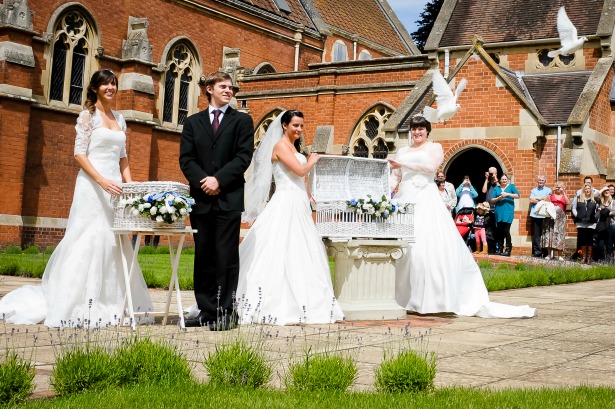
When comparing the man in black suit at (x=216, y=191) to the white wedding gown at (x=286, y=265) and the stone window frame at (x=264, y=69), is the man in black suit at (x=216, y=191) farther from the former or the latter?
→ the stone window frame at (x=264, y=69)

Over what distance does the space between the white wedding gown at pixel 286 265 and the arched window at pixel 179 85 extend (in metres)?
21.1

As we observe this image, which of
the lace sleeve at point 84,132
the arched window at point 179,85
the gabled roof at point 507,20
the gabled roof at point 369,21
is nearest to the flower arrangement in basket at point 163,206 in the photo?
the lace sleeve at point 84,132

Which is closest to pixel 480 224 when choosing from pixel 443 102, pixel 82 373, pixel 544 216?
pixel 544 216

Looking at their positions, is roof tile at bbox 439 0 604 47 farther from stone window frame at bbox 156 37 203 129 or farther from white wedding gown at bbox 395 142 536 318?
white wedding gown at bbox 395 142 536 318

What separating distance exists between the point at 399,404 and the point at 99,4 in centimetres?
2497

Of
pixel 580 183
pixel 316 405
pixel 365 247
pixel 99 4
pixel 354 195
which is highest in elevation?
pixel 99 4

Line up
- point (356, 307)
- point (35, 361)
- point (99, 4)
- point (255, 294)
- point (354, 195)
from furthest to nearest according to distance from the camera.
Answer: point (99, 4)
point (354, 195)
point (356, 307)
point (255, 294)
point (35, 361)

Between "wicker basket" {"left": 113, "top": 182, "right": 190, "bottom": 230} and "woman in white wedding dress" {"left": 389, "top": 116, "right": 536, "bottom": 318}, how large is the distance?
328cm

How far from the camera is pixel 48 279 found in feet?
26.3

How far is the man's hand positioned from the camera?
7.61m

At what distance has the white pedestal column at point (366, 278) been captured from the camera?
9021 mm

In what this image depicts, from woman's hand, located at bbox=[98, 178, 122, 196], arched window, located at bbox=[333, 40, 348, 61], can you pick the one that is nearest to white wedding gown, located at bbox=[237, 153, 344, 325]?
woman's hand, located at bbox=[98, 178, 122, 196]

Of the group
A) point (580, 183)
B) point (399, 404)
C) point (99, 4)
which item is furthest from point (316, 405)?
point (99, 4)

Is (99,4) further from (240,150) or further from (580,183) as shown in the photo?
(240,150)
